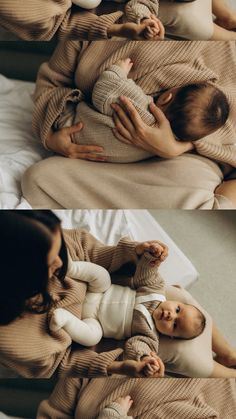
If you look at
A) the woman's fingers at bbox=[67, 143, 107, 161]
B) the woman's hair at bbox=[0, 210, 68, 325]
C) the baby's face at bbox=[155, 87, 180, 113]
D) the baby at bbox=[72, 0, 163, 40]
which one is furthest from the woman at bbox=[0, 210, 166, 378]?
the baby at bbox=[72, 0, 163, 40]

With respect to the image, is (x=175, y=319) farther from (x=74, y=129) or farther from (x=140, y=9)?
(x=140, y=9)

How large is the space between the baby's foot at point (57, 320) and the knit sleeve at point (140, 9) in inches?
18.1

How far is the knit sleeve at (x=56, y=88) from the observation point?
932mm

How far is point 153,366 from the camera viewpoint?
3.06ft

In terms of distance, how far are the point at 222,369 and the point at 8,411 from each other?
0.34 meters

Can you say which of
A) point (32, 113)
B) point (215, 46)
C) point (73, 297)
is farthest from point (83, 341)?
point (215, 46)

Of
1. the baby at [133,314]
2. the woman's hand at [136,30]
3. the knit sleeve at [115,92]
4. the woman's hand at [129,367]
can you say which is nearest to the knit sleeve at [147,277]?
the baby at [133,314]

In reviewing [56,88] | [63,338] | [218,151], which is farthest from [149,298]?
[56,88]

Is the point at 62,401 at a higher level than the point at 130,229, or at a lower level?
lower

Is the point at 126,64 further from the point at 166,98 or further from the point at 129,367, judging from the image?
the point at 129,367

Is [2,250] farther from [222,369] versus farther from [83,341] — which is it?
[222,369]

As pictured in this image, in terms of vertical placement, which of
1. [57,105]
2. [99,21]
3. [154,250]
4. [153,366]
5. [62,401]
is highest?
[99,21]

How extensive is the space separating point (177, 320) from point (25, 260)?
24 cm

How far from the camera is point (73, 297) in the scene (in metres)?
0.92
